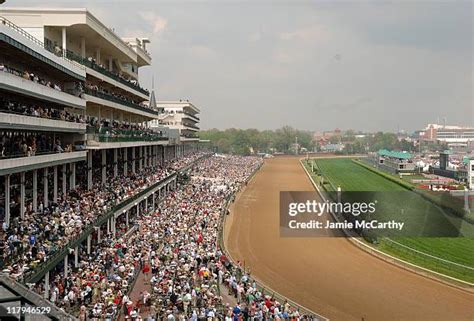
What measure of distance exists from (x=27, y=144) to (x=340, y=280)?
15.6m

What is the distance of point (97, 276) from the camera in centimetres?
1839

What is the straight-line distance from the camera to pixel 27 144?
71.9 feet

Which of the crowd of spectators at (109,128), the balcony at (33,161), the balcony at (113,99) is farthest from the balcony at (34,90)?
the crowd of spectators at (109,128)

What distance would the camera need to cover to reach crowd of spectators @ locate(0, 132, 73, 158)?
19.7 meters

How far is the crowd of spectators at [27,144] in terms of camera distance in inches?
776

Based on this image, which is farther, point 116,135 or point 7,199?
point 116,135

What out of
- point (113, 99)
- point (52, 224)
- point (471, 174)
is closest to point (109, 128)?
point (113, 99)

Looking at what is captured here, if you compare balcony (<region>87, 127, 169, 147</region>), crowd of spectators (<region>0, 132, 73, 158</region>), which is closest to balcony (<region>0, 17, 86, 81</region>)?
crowd of spectators (<region>0, 132, 73, 158</region>)

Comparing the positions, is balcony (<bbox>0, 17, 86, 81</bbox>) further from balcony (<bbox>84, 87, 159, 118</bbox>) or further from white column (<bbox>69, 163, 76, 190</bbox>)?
white column (<bbox>69, 163, 76, 190</bbox>)

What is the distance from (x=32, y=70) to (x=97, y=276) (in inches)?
435

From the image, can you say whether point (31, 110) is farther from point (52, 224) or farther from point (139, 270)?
point (139, 270)

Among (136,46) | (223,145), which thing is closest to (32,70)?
(136,46)

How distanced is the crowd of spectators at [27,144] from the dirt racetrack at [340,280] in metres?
11.6

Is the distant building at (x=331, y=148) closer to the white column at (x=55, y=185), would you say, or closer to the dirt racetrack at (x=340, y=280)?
the dirt racetrack at (x=340, y=280)
